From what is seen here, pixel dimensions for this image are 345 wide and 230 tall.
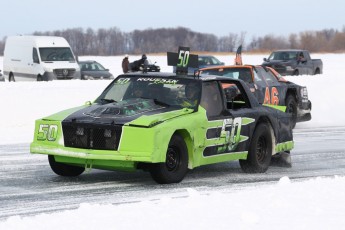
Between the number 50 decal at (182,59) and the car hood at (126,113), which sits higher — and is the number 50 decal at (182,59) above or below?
above

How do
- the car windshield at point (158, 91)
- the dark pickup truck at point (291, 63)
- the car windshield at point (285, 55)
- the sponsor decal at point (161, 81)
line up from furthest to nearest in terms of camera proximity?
1. the car windshield at point (285, 55)
2. the dark pickup truck at point (291, 63)
3. the sponsor decal at point (161, 81)
4. the car windshield at point (158, 91)

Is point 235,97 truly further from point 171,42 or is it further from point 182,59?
point 171,42

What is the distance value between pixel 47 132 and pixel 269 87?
28.5ft

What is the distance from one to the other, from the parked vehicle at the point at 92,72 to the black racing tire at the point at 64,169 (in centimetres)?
2765

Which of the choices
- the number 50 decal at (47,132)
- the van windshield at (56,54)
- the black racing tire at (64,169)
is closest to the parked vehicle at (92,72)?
the van windshield at (56,54)

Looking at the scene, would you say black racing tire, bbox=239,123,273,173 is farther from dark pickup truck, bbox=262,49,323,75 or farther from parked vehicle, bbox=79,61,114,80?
dark pickup truck, bbox=262,49,323,75

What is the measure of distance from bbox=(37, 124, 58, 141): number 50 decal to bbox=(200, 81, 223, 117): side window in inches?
72.9

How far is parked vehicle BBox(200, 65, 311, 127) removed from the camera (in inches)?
693

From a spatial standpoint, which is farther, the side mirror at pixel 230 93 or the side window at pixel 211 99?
the side mirror at pixel 230 93

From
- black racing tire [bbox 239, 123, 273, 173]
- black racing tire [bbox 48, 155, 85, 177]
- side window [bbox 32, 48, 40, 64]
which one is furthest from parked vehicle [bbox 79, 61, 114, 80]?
black racing tire [bbox 48, 155, 85, 177]

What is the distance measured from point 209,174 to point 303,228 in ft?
15.0

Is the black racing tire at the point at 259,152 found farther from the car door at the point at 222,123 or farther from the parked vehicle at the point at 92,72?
the parked vehicle at the point at 92,72

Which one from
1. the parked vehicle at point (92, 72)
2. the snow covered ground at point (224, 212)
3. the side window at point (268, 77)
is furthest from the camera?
the parked vehicle at point (92, 72)

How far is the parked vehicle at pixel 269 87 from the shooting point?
17609mm
